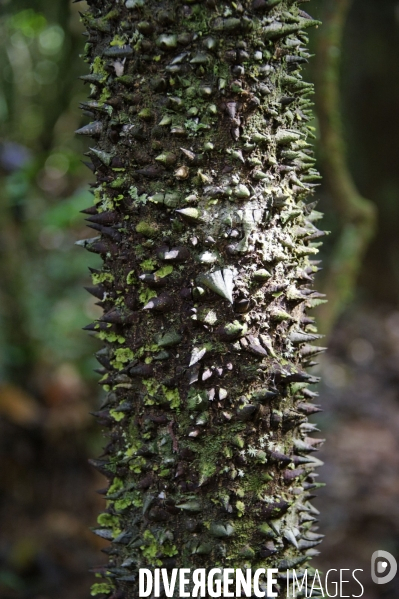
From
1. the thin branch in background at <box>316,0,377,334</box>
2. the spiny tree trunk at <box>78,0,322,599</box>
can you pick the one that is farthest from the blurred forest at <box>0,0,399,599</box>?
the spiny tree trunk at <box>78,0,322,599</box>

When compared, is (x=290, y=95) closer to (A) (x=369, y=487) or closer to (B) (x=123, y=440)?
(B) (x=123, y=440)

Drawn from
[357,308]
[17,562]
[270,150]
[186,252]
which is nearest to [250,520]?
[186,252]

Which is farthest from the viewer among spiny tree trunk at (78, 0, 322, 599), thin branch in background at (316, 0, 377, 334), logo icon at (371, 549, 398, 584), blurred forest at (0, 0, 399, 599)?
blurred forest at (0, 0, 399, 599)

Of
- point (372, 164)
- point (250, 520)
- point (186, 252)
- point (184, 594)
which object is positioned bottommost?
point (184, 594)

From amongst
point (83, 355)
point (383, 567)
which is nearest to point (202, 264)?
point (383, 567)

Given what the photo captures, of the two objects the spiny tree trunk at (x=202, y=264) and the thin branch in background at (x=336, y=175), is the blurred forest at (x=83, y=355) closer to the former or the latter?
the thin branch in background at (x=336, y=175)

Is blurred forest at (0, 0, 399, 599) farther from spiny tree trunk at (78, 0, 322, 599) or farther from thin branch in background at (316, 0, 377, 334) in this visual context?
spiny tree trunk at (78, 0, 322, 599)

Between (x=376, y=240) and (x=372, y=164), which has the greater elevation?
(x=372, y=164)

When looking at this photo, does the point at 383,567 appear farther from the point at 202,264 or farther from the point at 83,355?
the point at 202,264
